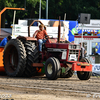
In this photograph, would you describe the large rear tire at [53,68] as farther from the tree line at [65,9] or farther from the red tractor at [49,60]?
the tree line at [65,9]

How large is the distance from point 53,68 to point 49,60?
403mm

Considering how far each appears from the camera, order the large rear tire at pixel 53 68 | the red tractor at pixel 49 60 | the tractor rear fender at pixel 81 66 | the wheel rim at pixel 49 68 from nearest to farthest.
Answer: the large rear tire at pixel 53 68
the tractor rear fender at pixel 81 66
the red tractor at pixel 49 60
the wheel rim at pixel 49 68

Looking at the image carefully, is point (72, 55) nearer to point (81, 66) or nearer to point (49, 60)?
point (81, 66)

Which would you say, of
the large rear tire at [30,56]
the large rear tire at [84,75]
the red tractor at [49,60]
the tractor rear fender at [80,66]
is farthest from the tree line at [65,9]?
the tractor rear fender at [80,66]

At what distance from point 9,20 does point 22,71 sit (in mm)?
33730

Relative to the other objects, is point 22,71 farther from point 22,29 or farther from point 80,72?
point 22,29

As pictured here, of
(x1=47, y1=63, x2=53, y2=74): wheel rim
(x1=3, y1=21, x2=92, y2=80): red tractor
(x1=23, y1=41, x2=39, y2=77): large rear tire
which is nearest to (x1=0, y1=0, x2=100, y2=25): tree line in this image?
(x1=3, y1=21, x2=92, y2=80): red tractor

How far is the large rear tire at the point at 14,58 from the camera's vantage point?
43.4 feet

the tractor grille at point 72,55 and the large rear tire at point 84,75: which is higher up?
the tractor grille at point 72,55

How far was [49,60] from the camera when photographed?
40.9 feet

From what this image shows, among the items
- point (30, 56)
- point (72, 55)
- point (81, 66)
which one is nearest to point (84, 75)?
point (81, 66)

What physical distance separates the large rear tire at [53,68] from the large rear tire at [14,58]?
112 centimetres

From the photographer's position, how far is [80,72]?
13227 mm

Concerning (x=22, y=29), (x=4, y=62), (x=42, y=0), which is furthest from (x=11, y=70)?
(x=42, y=0)
